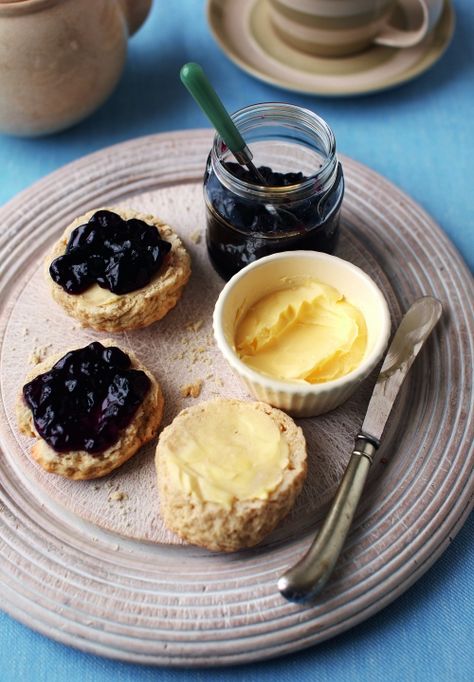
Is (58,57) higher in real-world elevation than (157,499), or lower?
higher

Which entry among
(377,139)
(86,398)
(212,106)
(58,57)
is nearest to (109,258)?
(86,398)

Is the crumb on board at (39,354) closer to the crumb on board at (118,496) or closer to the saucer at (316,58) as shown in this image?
the crumb on board at (118,496)

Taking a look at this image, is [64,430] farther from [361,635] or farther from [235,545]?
[361,635]

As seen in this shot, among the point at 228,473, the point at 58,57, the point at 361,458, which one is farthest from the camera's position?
the point at 58,57

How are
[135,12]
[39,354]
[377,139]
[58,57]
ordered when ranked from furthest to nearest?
[377,139] → [135,12] → [58,57] → [39,354]

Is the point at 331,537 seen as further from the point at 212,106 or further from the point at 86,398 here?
the point at 212,106

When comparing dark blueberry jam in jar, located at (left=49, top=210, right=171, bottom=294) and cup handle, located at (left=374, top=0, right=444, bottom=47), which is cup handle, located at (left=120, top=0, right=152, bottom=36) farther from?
dark blueberry jam in jar, located at (left=49, top=210, right=171, bottom=294)
